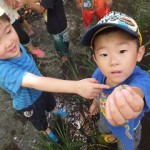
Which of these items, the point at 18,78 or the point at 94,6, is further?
the point at 94,6

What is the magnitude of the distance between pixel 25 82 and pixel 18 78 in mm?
54

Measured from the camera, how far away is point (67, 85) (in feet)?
4.99

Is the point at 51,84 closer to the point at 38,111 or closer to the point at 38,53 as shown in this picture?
the point at 38,111

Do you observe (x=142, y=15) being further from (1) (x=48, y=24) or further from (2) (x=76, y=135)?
(2) (x=76, y=135)

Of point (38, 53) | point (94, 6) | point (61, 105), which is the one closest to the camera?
point (94, 6)

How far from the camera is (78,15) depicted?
3508mm

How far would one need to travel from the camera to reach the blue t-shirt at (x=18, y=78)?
1.71 metres

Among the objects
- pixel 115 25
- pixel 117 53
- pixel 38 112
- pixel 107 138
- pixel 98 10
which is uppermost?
pixel 115 25

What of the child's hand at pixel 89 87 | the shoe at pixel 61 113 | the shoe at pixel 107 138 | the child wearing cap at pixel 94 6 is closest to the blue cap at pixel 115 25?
the child's hand at pixel 89 87

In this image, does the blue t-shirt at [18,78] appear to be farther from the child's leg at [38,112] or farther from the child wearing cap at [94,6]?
the child wearing cap at [94,6]

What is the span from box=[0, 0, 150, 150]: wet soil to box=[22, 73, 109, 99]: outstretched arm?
3.14 ft

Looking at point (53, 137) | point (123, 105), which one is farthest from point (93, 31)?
point (53, 137)

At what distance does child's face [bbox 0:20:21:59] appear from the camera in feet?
5.68

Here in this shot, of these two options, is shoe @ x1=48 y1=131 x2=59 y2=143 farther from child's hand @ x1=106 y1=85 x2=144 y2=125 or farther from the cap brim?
child's hand @ x1=106 y1=85 x2=144 y2=125
